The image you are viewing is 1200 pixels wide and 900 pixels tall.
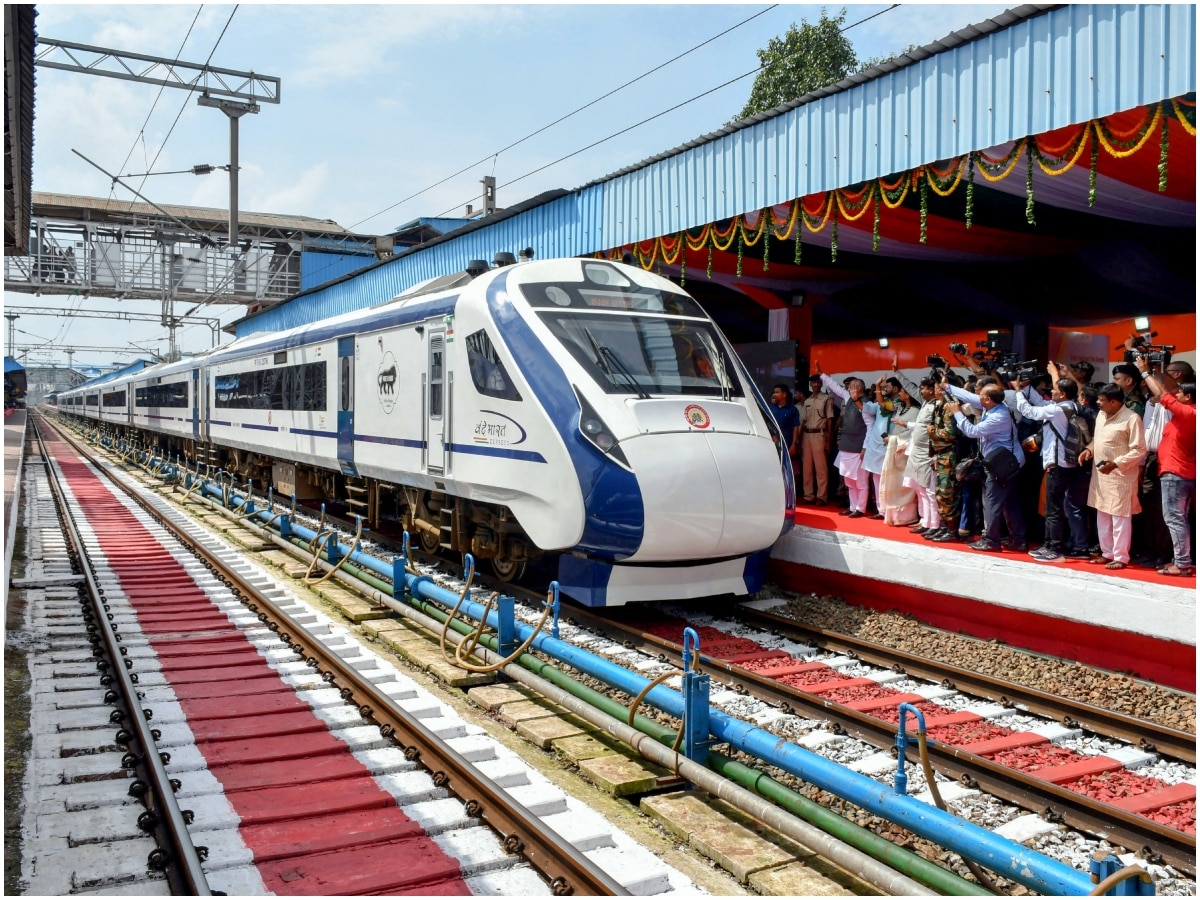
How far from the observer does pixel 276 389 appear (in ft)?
52.4

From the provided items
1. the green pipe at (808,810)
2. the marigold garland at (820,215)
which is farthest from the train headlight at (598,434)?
the marigold garland at (820,215)

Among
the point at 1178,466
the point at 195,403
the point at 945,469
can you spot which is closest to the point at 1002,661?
the point at 1178,466

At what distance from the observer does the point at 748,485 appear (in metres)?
8.08

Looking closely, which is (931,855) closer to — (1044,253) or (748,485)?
(748,485)

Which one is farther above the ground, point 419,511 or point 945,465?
point 945,465

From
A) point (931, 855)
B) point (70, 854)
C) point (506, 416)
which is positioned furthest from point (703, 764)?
point (506, 416)

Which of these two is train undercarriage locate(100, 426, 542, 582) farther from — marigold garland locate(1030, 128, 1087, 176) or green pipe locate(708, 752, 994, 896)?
marigold garland locate(1030, 128, 1087, 176)

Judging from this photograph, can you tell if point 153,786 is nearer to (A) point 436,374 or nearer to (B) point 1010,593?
(A) point 436,374

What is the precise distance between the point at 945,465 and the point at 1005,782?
14.7 ft

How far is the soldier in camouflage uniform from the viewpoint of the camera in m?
9.24

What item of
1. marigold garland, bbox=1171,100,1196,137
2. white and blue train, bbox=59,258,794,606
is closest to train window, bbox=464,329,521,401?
white and blue train, bbox=59,258,794,606

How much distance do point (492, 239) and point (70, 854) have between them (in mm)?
12650

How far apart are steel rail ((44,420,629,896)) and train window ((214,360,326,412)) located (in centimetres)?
611

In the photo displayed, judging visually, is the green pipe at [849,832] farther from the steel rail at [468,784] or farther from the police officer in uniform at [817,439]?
the police officer in uniform at [817,439]
